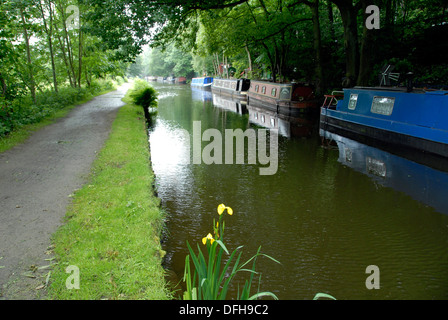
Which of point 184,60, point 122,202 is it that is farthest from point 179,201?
point 184,60

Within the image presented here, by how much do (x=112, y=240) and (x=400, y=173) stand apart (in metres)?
7.07

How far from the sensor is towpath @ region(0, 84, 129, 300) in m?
3.09

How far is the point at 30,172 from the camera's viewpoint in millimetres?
6020

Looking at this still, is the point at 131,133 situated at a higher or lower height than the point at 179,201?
higher

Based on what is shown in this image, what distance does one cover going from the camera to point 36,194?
498 centimetres

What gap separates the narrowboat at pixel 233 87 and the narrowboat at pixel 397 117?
14514 mm

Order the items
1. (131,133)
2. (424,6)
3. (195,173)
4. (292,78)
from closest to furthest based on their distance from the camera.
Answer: (195,173)
(131,133)
(424,6)
(292,78)

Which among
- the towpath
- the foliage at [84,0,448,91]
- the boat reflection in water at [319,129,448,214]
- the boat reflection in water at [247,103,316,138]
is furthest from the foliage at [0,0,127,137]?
the boat reflection in water at [319,129,448,214]

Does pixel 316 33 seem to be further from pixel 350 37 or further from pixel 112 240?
pixel 112 240

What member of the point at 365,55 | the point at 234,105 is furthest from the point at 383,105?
the point at 234,105

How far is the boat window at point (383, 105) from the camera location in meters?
10.6

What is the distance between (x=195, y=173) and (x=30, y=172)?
3.41 m

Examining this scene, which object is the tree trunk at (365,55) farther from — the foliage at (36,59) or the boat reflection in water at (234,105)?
the foliage at (36,59)
